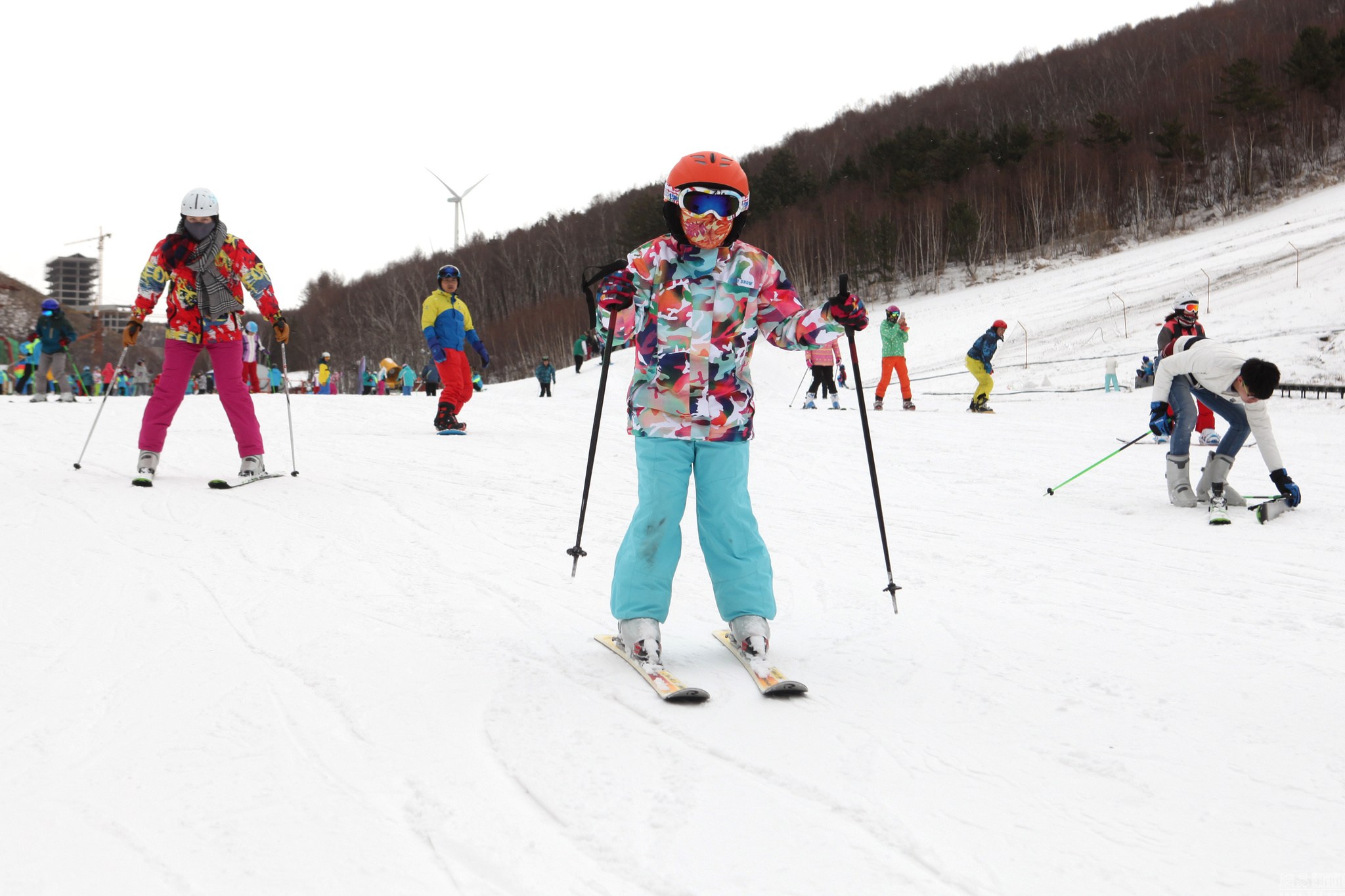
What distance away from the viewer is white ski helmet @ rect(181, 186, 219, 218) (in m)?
6.71

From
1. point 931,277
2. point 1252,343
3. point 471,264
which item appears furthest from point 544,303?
point 1252,343

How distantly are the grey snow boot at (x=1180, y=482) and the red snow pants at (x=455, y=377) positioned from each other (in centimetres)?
694

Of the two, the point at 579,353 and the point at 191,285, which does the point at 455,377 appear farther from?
the point at 579,353

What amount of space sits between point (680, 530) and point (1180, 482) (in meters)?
4.98

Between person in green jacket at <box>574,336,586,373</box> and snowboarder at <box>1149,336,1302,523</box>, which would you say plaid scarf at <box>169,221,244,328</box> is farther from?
person in green jacket at <box>574,336,586,373</box>

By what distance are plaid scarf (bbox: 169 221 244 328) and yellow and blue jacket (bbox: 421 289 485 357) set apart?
3549mm

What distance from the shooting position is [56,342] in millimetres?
14867

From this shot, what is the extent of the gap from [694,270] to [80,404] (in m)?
13.6

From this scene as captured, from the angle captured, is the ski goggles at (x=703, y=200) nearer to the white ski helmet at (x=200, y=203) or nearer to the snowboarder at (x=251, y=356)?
the white ski helmet at (x=200, y=203)

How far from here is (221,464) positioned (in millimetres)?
8492

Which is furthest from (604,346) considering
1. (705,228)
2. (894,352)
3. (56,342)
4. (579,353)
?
(579,353)

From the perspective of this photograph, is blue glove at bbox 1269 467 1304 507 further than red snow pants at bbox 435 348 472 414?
No

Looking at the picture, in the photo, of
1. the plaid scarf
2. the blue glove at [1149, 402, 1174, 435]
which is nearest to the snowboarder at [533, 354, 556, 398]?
the plaid scarf

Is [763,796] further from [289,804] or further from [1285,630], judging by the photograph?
[1285,630]
